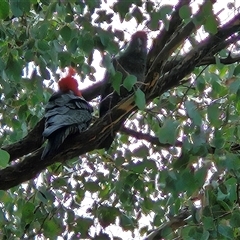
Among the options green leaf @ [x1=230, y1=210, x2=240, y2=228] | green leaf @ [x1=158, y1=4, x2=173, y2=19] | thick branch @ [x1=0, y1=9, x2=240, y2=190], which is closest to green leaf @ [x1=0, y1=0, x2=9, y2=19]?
green leaf @ [x1=158, y1=4, x2=173, y2=19]

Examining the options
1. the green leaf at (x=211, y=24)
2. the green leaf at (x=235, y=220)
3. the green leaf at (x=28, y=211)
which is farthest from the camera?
the green leaf at (x=28, y=211)

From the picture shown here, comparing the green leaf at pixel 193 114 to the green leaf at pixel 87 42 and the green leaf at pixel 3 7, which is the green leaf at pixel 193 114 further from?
the green leaf at pixel 3 7

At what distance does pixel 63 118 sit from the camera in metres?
2.62

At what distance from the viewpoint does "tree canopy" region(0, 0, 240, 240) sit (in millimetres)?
1868

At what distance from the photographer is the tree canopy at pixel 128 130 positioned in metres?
1.87

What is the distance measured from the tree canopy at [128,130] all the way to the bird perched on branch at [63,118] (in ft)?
0.20

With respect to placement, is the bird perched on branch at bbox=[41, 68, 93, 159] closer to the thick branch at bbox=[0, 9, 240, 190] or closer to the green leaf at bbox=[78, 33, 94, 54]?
the thick branch at bbox=[0, 9, 240, 190]

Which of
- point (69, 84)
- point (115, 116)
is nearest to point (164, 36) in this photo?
point (115, 116)

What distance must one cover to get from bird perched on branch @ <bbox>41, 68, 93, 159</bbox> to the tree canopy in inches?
2.4

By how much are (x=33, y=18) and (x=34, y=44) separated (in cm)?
46

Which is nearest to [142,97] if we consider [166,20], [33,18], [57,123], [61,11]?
[166,20]

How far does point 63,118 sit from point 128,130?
1.12ft

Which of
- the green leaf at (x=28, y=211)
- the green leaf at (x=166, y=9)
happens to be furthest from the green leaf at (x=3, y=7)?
the green leaf at (x=28, y=211)

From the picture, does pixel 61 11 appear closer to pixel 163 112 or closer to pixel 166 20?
pixel 166 20
